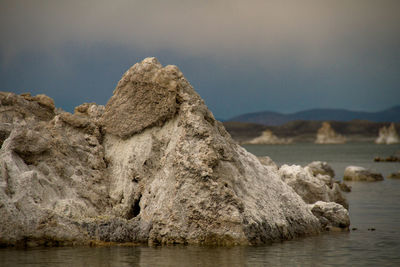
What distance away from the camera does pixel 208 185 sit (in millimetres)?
12961

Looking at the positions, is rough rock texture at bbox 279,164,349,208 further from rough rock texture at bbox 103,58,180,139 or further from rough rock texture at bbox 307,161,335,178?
rough rock texture at bbox 307,161,335,178

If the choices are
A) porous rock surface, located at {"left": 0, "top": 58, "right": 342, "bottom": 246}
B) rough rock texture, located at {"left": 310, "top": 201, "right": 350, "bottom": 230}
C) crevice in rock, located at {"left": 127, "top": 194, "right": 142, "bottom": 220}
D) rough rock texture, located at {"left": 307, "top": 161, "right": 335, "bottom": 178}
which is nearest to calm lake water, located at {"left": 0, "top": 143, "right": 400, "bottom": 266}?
porous rock surface, located at {"left": 0, "top": 58, "right": 342, "bottom": 246}

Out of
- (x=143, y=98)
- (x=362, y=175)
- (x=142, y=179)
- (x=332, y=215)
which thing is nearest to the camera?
(x=142, y=179)

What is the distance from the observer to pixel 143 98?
15.0 m

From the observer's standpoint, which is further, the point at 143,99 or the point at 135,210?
the point at 143,99

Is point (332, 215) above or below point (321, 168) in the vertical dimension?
below

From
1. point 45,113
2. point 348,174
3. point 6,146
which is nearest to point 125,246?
point 6,146

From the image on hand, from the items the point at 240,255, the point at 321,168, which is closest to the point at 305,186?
the point at 240,255

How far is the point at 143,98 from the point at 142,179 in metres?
2.07

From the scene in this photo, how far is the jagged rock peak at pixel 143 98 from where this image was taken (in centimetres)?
1470

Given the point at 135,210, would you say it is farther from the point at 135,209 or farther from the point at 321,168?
the point at 321,168

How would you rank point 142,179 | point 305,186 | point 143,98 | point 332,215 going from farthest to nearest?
point 305,186 < point 332,215 < point 143,98 < point 142,179

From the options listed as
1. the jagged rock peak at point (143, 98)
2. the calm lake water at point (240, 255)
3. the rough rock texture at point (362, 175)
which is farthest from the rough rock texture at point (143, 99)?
the rough rock texture at point (362, 175)

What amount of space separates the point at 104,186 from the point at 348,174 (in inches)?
1170
